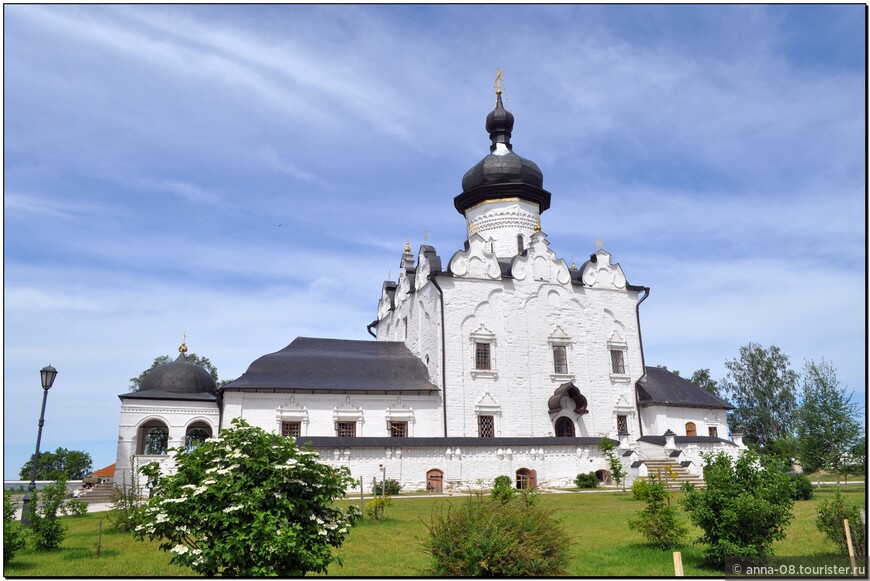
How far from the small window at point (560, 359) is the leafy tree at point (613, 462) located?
462 centimetres

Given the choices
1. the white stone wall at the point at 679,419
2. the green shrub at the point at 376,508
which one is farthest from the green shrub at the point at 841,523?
the white stone wall at the point at 679,419

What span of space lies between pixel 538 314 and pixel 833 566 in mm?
21353

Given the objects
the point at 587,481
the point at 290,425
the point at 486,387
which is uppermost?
the point at 486,387

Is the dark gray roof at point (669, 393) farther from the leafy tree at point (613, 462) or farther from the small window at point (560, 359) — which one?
the leafy tree at point (613, 462)

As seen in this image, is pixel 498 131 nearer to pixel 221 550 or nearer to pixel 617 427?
pixel 617 427

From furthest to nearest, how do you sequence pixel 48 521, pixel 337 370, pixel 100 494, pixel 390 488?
pixel 337 370 → pixel 100 494 → pixel 390 488 → pixel 48 521

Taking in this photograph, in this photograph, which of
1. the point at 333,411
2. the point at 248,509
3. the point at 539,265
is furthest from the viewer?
the point at 539,265

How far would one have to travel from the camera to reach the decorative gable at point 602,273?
101 feet

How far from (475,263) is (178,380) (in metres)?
14.1

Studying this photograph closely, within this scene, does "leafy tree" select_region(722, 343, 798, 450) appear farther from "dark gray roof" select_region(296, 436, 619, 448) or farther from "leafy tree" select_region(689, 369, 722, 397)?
"dark gray roof" select_region(296, 436, 619, 448)

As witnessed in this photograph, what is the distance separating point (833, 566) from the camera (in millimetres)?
7930

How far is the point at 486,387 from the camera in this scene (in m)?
27.3

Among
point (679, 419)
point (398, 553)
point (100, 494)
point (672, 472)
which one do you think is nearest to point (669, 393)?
point (679, 419)

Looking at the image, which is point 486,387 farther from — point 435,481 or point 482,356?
point 435,481
